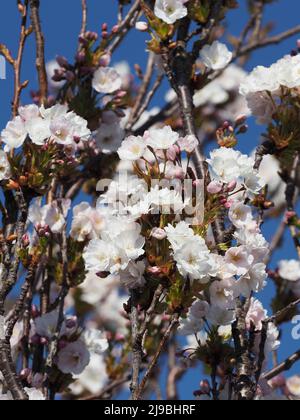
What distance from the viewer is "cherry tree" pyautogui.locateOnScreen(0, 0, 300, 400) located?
2.31 m

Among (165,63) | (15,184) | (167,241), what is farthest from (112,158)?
(167,241)

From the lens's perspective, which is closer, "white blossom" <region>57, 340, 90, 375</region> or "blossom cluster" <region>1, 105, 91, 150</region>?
"blossom cluster" <region>1, 105, 91, 150</region>

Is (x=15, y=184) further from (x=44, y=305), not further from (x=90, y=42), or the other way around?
(x=90, y=42)

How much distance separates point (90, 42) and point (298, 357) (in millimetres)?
1507

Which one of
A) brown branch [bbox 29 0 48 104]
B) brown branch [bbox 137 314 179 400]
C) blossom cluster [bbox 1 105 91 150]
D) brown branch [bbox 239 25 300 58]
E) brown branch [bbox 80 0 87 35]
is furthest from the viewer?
brown branch [bbox 239 25 300 58]

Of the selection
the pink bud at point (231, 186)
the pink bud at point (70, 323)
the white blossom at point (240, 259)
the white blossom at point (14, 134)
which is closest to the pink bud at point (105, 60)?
the white blossom at point (14, 134)

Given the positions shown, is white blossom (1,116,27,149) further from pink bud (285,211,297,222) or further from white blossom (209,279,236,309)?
pink bud (285,211,297,222)

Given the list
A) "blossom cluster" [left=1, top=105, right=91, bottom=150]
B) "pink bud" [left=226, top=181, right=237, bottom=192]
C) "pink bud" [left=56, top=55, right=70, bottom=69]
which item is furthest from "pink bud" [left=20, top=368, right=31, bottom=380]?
"pink bud" [left=56, top=55, right=70, bottom=69]

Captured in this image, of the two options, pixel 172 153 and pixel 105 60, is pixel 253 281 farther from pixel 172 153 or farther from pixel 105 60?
pixel 105 60

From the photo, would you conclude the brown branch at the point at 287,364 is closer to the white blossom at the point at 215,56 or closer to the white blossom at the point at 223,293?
the white blossom at the point at 223,293

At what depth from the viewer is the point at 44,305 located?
3129mm
